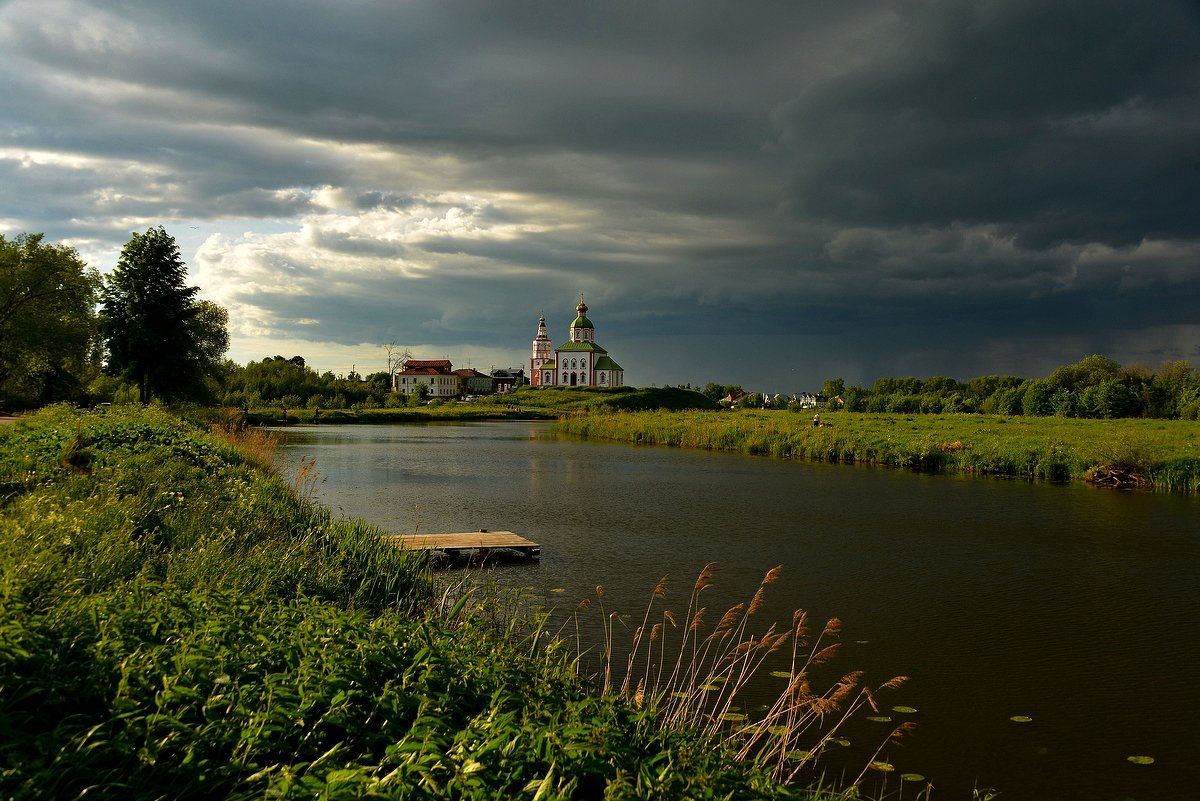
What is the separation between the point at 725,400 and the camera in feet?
557

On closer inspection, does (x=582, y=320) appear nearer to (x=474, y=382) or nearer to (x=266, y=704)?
(x=474, y=382)

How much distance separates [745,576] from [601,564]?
8.28 feet

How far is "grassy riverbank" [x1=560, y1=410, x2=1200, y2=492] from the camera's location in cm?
2903

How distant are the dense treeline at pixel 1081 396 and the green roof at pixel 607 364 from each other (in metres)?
54.7

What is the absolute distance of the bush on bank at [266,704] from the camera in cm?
373

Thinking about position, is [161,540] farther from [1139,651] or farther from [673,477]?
[673,477]

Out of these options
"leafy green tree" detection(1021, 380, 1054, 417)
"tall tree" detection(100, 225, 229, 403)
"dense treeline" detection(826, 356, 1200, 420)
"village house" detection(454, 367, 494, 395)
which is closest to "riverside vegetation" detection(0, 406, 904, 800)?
"tall tree" detection(100, 225, 229, 403)

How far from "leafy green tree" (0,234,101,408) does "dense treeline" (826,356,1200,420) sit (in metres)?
71.8

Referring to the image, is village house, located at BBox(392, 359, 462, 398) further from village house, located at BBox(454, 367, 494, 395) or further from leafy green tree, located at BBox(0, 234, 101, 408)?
leafy green tree, located at BBox(0, 234, 101, 408)

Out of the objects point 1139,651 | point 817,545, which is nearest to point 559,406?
point 817,545

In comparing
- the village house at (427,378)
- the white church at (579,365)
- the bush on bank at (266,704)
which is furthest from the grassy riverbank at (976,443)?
the village house at (427,378)

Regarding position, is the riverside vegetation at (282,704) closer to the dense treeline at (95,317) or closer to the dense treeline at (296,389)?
the dense treeline at (95,317)

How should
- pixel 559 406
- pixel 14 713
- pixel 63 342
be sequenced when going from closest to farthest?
pixel 14 713
pixel 63 342
pixel 559 406

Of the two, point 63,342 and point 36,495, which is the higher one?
point 63,342
